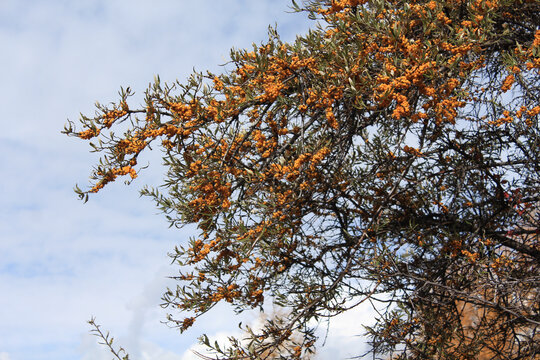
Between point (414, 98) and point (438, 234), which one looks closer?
point (414, 98)

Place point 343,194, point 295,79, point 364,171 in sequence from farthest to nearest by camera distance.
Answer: point 364,171 → point 343,194 → point 295,79

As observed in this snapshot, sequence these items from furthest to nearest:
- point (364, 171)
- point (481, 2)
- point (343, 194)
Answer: point (364, 171)
point (343, 194)
point (481, 2)

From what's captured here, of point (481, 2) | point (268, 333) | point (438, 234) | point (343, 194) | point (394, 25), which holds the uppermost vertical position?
point (481, 2)

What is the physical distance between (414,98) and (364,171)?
1097 mm

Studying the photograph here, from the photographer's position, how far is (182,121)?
3.46 meters

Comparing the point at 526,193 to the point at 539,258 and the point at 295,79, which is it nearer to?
the point at 539,258

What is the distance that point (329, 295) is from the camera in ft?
14.3

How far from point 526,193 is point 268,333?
2.93 meters

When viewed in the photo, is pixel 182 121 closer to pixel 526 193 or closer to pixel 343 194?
pixel 343 194

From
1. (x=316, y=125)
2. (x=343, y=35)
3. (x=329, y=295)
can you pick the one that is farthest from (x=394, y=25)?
(x=329, y=295)

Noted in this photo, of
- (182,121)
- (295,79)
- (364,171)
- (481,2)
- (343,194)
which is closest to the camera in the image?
(182,121)

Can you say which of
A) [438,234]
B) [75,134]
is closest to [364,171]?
[438,234]

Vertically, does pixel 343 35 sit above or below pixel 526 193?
above

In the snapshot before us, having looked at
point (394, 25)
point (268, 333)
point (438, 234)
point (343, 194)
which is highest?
point (394, 25)
